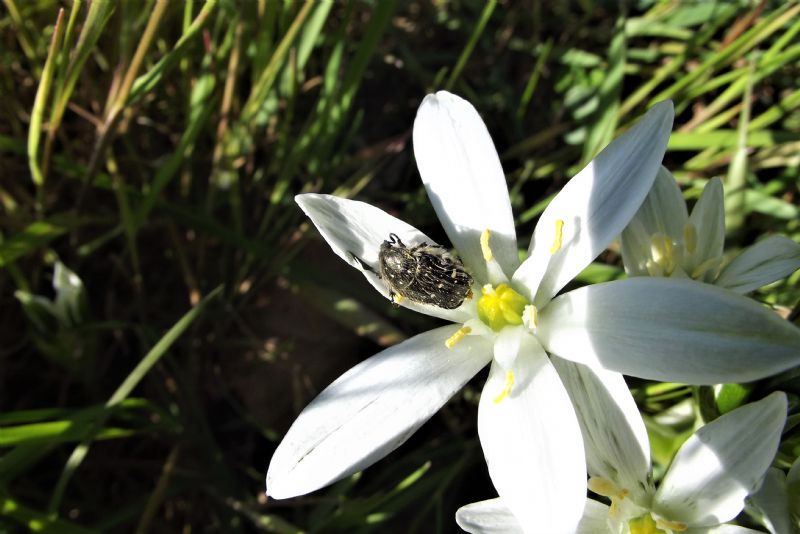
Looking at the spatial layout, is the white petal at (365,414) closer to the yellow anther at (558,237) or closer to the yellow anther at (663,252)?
the yellow anther at (558,237)

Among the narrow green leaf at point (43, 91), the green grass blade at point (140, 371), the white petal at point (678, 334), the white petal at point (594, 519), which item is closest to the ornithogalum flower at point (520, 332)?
the white petal at point (678, 334)

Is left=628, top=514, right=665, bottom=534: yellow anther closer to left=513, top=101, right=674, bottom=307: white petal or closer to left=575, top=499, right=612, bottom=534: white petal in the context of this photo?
left=575, top=499, right=612, bottom=534: white petal

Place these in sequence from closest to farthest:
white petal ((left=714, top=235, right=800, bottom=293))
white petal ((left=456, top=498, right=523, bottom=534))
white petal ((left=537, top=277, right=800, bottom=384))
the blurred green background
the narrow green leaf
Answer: white petal ((left=537, top=277, right=800, bottom=384)) → white petal ((left=456, top=498, right=523, bottom=534)) → white petal ((left=714, top=235, right=800, bottom=293)) → the narrow green leaf → the blurred green background

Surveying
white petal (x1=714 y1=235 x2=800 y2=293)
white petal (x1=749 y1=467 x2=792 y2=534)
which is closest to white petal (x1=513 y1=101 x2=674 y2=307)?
white petal (x1=714 y1=235 x2=800 y2=293)

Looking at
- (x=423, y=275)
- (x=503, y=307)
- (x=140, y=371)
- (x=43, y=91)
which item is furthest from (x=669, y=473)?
(x=43, y=91)

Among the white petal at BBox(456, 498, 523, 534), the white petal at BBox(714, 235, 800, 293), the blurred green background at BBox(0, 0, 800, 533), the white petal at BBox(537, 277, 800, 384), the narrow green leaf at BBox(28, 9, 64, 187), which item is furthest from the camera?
the blurred green background at BBox(0, 0, 800, 533)

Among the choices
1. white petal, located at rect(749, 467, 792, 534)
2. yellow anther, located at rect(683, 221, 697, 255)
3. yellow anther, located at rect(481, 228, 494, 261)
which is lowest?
white petal, located at rect(749, 467, 792, 534)
